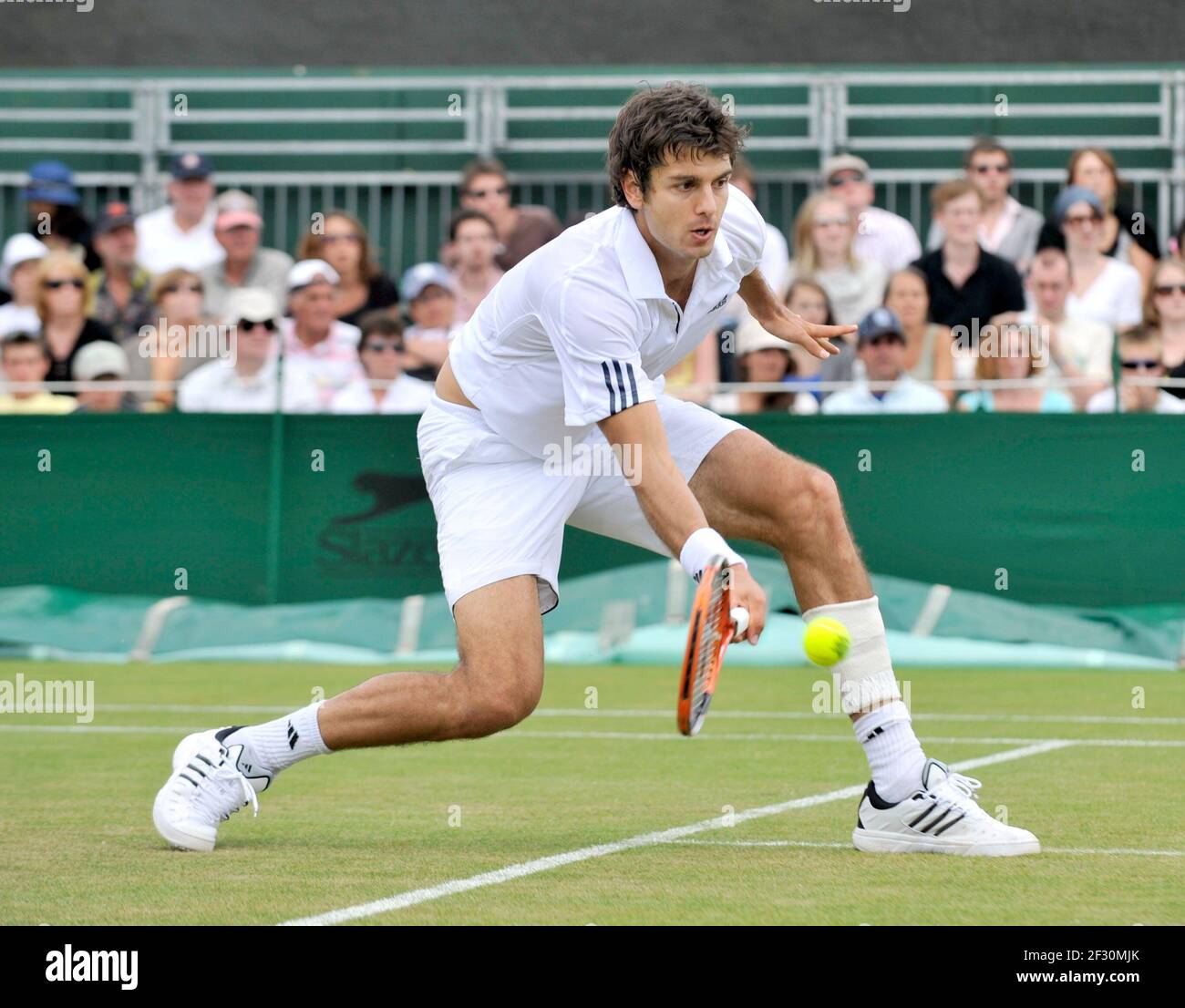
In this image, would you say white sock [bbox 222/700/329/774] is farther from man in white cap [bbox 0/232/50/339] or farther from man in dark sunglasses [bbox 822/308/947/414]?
man in white cap [bbox 0/232/50/339]

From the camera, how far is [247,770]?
20.6ft

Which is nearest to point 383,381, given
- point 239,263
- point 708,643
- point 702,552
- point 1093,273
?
point 239,263

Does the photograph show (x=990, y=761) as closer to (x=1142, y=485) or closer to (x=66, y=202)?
(x=1142, y=485)

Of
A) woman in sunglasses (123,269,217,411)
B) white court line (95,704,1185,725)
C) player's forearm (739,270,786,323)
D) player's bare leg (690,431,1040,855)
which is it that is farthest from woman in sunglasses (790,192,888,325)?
player's bare leg (690,431,1040,855)

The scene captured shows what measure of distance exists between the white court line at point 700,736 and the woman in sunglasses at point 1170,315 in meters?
4.89

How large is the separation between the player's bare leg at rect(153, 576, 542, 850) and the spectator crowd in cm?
715

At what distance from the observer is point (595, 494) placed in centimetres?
637

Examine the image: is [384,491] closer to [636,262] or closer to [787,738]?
[787,738]

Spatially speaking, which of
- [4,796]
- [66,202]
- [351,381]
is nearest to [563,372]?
[4,796]

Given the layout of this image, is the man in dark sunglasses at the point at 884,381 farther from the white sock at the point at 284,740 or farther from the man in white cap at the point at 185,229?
the white sock at the point at 284,740

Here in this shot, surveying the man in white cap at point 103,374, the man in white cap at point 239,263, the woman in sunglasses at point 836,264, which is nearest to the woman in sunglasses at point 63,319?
the man in white cap at point 103,374

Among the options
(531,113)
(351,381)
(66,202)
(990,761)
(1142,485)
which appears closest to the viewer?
(990,761)

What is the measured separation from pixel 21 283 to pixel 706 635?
12.0 meters

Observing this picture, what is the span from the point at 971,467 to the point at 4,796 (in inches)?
272
